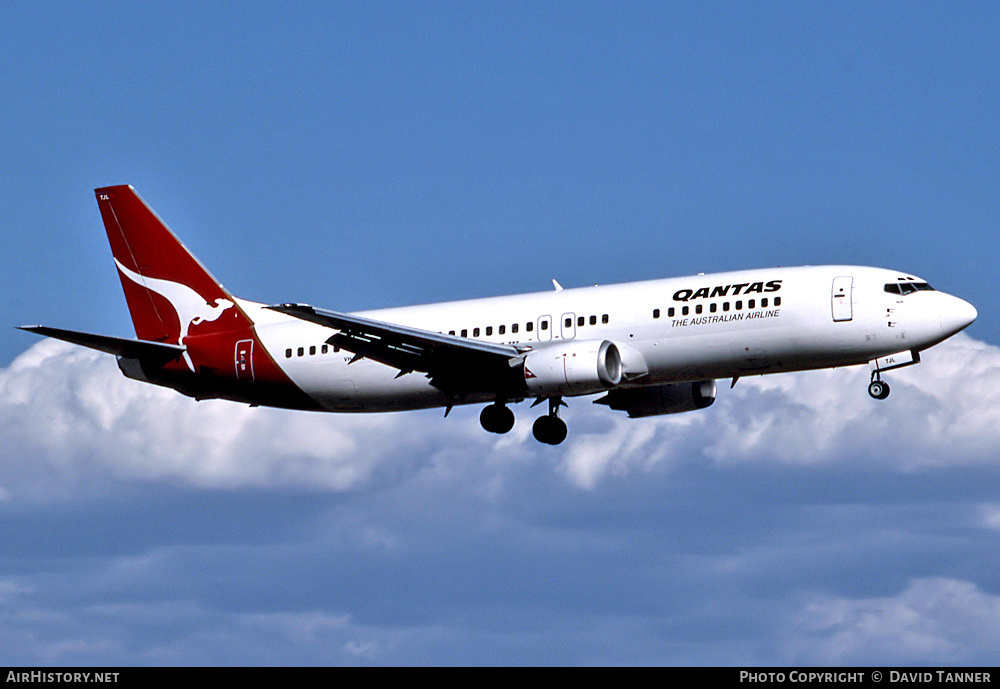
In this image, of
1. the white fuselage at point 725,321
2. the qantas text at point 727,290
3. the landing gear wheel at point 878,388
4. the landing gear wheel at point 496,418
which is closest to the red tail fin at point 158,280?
the white fuselage at point 725,321

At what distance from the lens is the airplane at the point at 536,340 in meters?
49.5

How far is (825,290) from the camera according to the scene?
163 ft

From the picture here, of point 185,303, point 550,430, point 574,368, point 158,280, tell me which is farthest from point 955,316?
point 158,280

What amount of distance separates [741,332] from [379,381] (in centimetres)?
1367

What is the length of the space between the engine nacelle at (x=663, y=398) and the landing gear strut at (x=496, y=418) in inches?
178

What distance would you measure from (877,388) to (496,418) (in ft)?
44.3

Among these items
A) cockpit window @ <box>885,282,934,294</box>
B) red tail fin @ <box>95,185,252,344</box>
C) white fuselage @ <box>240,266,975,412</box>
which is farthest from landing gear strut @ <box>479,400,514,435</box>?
cockpit window @ <box>885,282,934,294</box>

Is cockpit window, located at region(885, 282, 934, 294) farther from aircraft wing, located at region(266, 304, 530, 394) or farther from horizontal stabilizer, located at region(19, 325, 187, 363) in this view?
horizontal stabilizer, located at region(19, 325, 187, 363)

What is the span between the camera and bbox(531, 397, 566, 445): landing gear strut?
5819 cm

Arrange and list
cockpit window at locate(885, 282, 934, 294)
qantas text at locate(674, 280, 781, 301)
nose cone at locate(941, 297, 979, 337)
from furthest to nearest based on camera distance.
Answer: qantas text at locate(674, 280, 781, 301), cockpit window at locate(885, 282, 934, 294), nose cone at locate(941, 297, 979, 337)

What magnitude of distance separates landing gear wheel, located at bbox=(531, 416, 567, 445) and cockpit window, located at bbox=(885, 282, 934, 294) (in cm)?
1426

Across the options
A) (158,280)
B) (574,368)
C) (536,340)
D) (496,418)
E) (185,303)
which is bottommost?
(574,368)

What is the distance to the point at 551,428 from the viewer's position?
58.2 m

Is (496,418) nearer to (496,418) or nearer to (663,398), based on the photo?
(496,418)
